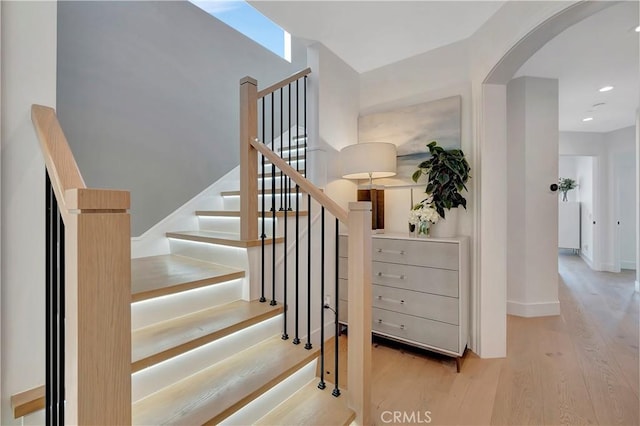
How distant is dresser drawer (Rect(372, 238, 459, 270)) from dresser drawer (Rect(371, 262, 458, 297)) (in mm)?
42

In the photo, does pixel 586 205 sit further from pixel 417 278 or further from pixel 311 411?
pixel 311 411

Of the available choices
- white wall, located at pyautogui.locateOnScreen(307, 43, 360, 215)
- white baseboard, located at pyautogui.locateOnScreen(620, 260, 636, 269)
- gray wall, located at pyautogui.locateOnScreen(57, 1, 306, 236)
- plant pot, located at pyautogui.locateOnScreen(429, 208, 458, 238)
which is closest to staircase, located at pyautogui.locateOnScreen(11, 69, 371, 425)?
white wall, located at pyautogui.locateOnScreen(307, 43, 360, 215)

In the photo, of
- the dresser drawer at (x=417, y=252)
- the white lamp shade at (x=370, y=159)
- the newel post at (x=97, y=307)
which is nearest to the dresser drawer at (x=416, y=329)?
the dresser drawer at (x=417, y=252)

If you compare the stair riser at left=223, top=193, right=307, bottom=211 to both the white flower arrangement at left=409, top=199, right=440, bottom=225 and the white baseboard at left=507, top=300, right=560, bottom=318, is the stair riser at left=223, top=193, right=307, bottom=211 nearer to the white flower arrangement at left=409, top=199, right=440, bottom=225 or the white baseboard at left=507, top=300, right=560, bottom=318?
the white flower arrangement at left=409, top=199, right=440, bottom=225

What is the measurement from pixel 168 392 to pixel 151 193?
182 cm

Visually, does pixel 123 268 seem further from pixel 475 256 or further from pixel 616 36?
pixel 616 36

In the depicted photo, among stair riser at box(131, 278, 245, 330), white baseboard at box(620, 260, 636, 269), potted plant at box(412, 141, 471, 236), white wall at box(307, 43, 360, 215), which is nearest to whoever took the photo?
stair riser at box(131, 278, 245, 330)

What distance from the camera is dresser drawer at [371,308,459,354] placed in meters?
2.19

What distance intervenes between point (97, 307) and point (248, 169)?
138 centimetres

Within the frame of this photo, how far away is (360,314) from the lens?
1448 mm

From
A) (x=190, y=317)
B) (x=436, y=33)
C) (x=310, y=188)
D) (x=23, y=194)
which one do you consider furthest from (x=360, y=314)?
(x=436, y=33)

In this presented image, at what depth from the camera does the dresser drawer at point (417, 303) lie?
2.20m

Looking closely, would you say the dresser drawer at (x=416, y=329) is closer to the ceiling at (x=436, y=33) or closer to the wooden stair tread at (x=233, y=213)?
the wooden stair tread at (x=233, y=213)

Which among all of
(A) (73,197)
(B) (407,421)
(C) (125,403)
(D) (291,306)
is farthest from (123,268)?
(B) (407,421)
